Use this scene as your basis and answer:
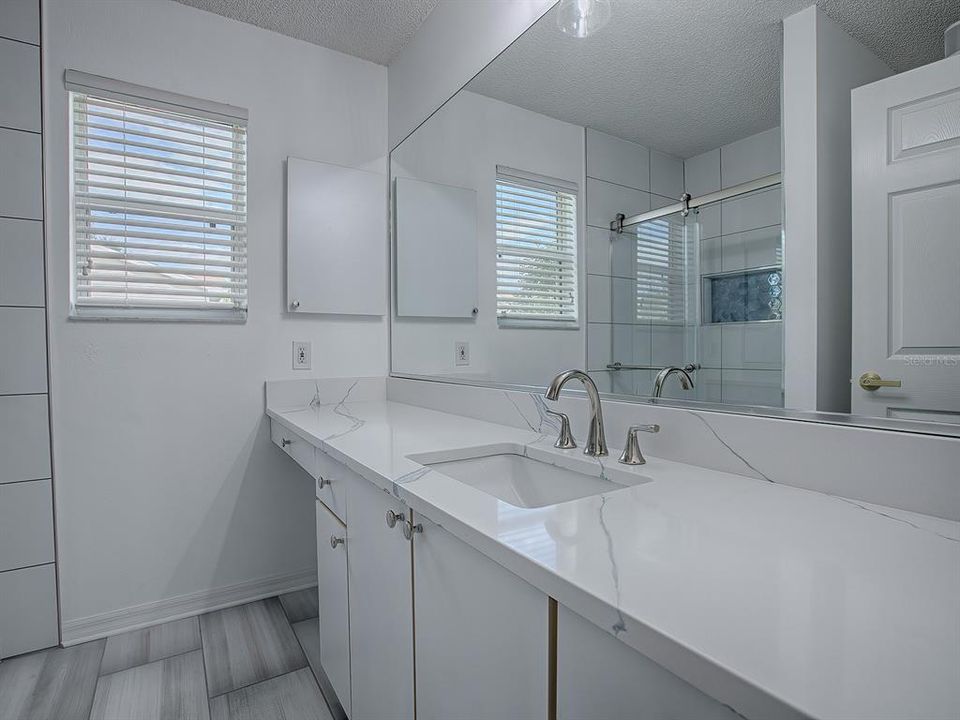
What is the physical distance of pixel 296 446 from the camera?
5.55 ft

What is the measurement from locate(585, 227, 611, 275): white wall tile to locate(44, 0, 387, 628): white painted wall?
4.12 ft

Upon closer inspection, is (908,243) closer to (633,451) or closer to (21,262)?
(633,451)

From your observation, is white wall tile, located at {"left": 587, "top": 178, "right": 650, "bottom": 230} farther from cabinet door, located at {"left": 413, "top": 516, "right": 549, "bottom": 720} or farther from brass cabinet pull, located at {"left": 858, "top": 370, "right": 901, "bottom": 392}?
cabinet door, located at {"left": 413, "top": 516, "right": 549, "bottom": 720}

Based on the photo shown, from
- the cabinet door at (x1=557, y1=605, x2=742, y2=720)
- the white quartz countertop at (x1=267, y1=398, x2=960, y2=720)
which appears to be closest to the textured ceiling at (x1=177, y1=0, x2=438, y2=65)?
the white quartz countertop at (x1=267, y1=398, x2=960, y2=720)

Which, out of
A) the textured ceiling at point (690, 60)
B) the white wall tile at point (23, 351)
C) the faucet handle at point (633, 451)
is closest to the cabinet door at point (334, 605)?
the faucet handle at point (633, 451)

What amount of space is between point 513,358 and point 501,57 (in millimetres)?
973

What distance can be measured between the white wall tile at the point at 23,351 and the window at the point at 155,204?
0.13 meters

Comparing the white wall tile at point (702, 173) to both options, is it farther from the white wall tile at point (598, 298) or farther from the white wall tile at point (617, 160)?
the white wall tile at point (598, 298)

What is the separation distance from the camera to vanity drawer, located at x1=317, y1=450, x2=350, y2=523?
123 centimetres

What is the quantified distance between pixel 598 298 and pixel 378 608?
0.88 meters

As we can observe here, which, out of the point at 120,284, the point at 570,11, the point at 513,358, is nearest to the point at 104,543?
the point at 120,284

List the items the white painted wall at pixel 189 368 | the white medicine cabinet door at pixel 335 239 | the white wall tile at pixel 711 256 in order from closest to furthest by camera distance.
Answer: the white wall tile at pixel 711 256 < the white painted wall at pixel 189 368 < the white medicine cabinet door at pixel 335 239

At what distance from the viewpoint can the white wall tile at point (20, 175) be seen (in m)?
1.62

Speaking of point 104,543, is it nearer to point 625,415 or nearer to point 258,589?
point 258,589
